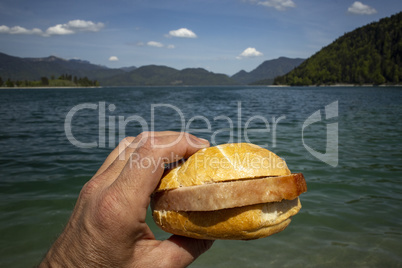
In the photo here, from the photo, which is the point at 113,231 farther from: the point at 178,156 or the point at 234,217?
the point at 234,217

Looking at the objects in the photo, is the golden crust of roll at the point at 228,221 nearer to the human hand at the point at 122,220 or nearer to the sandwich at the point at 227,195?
the sandwich at the point at 227,195


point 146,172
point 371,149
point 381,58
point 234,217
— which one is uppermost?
point 381,58

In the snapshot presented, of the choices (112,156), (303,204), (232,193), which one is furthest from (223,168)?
(303,204)

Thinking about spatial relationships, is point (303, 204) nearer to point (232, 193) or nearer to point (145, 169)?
point (232, 193)

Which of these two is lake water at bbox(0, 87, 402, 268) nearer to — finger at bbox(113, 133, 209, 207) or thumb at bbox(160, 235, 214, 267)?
thumb at bbox(160, 235, 214, 267)

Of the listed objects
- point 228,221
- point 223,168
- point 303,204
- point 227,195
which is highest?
point 223,168

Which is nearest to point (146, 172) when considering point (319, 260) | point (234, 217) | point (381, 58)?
point (234, 217)
